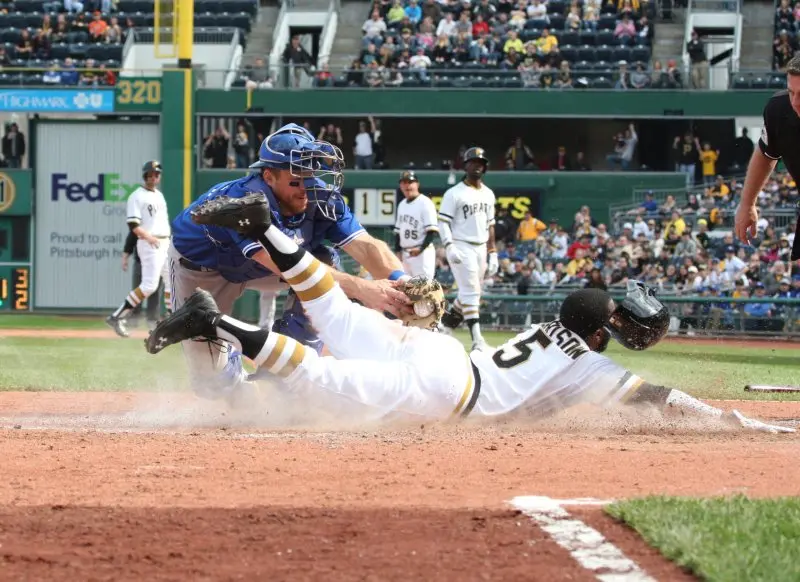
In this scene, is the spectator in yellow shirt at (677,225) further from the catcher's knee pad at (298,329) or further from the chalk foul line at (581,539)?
the chalk foul line at (581,539)

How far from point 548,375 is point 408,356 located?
76cm

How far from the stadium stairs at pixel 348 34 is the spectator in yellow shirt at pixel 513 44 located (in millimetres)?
3831

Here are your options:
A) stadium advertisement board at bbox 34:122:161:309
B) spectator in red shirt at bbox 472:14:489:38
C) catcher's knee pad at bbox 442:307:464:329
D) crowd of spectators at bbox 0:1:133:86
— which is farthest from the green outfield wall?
catcher's knee pad at bbox 442:307:464:329

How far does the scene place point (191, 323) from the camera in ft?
22.0

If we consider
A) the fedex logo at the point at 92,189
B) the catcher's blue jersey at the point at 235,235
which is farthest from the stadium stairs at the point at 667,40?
the catcher's blue jersey at the point at 235,235

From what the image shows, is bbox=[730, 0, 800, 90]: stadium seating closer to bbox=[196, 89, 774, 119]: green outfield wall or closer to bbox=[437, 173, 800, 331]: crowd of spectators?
bbox=[196, 89, 774, 119]: green outfield wall

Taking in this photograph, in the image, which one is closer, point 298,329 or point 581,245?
point 298,329

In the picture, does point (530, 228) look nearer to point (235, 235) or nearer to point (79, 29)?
point (79, 29)

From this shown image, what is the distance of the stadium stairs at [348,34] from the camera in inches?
1204

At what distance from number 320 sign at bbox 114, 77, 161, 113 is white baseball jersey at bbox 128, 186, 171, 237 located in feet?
34.6

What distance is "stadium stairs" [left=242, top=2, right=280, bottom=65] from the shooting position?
103ft

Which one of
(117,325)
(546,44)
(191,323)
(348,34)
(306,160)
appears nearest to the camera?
(191,323)

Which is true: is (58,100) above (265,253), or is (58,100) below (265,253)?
above

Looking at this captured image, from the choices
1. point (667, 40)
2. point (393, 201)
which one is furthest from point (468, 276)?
point (667, 40)
